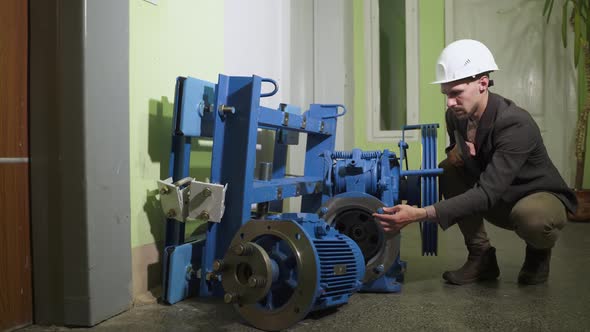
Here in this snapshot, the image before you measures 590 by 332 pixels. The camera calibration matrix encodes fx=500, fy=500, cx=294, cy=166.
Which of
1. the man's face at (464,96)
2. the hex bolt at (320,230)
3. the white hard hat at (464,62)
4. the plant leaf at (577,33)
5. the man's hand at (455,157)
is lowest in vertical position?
the hex bolt at (320,230)

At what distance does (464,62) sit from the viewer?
5.75 ft

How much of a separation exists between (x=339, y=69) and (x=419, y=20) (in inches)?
28.5

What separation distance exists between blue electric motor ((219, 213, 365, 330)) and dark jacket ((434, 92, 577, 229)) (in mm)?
425

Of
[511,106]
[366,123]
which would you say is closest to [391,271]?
[511,106]

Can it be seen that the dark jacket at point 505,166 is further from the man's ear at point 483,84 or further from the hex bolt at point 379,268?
the hex bolt at point 379,268

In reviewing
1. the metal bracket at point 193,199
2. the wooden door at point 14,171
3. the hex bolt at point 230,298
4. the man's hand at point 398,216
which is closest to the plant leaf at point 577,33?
the man's hand at point 398,216

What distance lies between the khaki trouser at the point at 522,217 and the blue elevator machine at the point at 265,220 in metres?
0.15

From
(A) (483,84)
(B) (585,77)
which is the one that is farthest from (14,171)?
(B) (585,77)

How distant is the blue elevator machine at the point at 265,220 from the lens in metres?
1.31

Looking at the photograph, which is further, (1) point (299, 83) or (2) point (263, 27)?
(1) point (299, 83)

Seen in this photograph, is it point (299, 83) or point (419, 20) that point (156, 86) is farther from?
point (419, 20)

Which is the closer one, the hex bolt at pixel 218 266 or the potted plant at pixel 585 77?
the hex bolt at pixel 218 266

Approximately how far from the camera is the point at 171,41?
178 centimetres

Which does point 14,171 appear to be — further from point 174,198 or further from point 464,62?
point 464,62
